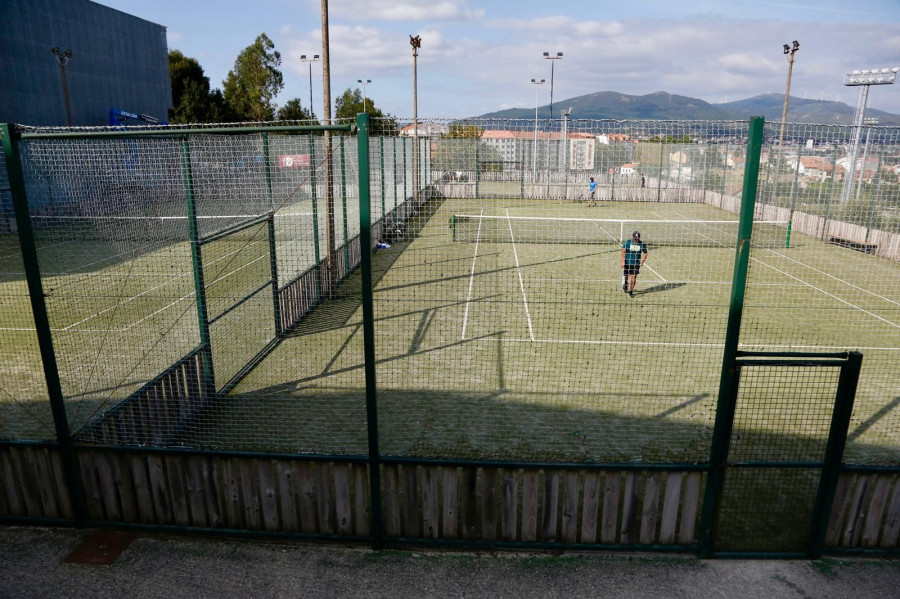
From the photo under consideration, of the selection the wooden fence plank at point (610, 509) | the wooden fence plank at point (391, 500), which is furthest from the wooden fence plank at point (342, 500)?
the wooden fence plank at point (610, 509)

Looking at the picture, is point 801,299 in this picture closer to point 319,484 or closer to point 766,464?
point 766,464

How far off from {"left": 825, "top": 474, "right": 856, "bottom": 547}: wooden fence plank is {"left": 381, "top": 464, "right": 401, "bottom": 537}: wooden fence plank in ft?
12.0

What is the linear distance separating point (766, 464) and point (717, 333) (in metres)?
7.91

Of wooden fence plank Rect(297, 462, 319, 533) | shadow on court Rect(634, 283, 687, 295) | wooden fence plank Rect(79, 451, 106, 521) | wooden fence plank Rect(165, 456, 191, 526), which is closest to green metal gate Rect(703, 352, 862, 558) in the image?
wooden fence plank Rect(297, 462, 319, 533)

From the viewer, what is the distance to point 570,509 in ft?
16.9

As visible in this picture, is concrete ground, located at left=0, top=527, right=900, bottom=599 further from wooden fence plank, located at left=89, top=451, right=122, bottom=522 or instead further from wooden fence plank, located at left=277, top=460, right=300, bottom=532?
wooden fence plank, located at left=89, top=451, right=122, bottom=522

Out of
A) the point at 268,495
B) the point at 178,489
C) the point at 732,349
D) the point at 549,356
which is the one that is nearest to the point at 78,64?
the point at 549,356

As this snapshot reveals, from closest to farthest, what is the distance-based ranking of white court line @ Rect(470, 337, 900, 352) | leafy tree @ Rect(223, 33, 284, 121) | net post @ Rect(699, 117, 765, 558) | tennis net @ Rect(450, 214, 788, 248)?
net post @ Rect(699, 117, 765, 558)
white court line @ Rect(470, 337, 900, 352)
tennis net @ Rect(450, 214, 788, 248)
leafy tree @ Rect(223, 33, 284, 121)

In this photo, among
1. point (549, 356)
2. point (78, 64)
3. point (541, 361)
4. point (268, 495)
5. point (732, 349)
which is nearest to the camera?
point (732, 349)

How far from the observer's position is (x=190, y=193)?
24.2 ft

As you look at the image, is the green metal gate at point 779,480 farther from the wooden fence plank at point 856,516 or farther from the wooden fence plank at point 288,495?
the wooden fence plank at point 288,495

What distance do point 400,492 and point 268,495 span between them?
1.17m

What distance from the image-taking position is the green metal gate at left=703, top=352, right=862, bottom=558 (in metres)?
4.87

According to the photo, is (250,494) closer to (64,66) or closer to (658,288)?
(658,288)
